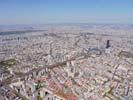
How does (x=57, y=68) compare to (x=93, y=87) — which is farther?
(x=57, y=68)

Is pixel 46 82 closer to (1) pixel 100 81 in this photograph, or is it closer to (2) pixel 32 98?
(2) pixel 32 98

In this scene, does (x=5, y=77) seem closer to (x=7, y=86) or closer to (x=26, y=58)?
(x=7, y=86)

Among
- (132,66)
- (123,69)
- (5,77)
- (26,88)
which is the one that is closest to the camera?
(26,88)

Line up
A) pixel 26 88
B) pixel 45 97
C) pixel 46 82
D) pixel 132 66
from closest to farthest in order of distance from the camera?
pixel 45 97 → pixel 26 88 → pixel 46 82 → pixel 132 66

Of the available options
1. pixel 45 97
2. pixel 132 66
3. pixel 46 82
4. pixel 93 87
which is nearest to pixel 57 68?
pixel 46 82

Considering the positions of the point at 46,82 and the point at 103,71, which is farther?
the point at 103,71

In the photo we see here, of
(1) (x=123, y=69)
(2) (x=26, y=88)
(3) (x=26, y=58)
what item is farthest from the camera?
(3) (x=26, y=58)

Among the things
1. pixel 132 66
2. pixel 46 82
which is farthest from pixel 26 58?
pixel 132 66

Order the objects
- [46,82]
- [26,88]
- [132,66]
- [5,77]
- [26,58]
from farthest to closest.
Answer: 1. [26,58]
2. [132,66]
3. [5,77]
4. [46,82]
5. [26,88]

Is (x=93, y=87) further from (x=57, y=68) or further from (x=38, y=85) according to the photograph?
(x=57, y=68)
